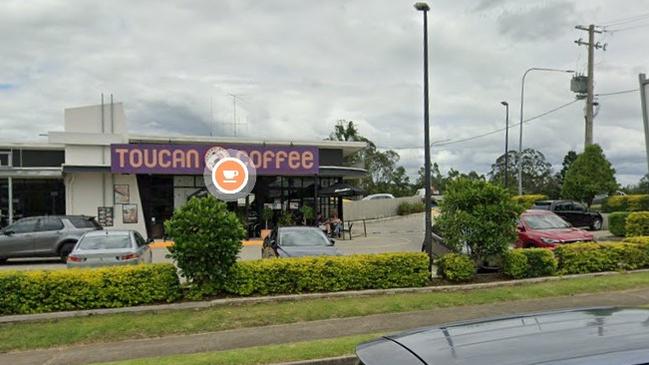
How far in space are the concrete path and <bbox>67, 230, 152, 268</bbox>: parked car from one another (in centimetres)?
425

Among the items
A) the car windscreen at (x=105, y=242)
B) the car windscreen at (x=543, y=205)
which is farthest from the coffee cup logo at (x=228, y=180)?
the car windscreen at (x=543, y=205)

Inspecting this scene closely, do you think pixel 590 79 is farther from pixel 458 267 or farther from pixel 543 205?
pixel 458 267

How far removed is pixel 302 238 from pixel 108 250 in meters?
4.64

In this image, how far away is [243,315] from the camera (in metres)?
9.62

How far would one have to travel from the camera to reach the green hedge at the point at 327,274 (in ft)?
35.6

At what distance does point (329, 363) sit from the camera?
6711 mm

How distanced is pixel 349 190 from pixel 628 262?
15.0 meters

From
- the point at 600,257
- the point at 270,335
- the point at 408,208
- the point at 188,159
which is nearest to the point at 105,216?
the point at 188,159

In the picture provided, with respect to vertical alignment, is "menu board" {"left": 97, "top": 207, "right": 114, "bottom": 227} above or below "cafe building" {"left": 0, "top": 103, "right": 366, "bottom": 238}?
below

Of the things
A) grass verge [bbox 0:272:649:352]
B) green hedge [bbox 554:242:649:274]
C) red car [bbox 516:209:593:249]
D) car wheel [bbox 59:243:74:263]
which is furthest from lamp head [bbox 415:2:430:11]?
car wheel [bbox 59:243:74:263]

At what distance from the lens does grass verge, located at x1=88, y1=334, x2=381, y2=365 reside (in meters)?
6.73

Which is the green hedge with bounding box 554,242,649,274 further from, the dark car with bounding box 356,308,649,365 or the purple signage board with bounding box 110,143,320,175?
the purple signage board with bounding box 110,143,320,175

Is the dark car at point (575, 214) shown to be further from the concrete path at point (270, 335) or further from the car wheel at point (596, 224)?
the concrete path at point (270, 335)

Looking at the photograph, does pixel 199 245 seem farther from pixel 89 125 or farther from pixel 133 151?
pixel 89 125
